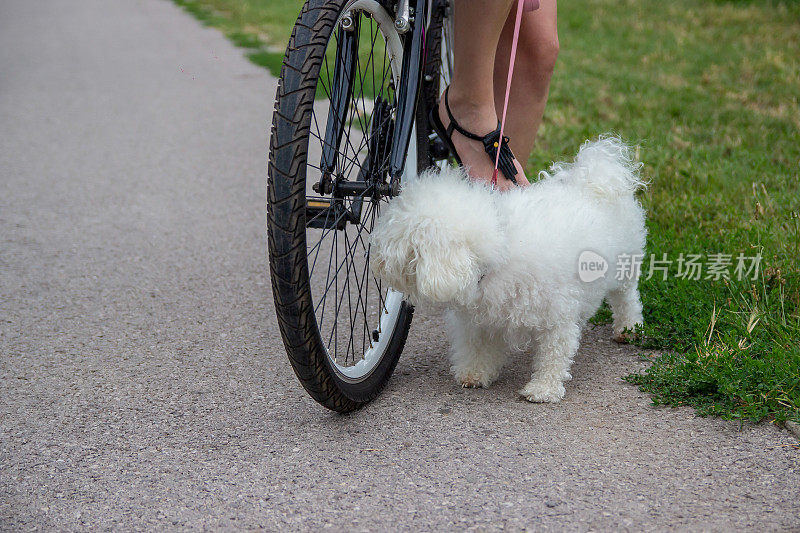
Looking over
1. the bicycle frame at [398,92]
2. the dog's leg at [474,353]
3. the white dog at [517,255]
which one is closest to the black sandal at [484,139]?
the white dog at [517,255]

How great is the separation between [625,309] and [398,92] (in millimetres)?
1094

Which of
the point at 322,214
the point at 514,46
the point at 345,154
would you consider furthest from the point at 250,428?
the point at 514,46

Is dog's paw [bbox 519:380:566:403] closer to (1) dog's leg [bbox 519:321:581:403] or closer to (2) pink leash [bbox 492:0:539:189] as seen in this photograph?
(1) dog's leg [bbox 519:321:581:403]

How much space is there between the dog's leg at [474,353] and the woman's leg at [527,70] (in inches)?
32.5

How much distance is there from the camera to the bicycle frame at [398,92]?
2.26m

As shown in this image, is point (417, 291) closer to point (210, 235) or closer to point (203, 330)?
point (203, 330)

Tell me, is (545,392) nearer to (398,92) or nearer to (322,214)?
(322,214)

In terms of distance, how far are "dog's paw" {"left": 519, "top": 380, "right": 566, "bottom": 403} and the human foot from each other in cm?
60

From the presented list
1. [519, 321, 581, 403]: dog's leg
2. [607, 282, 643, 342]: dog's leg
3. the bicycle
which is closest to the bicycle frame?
the bicycle

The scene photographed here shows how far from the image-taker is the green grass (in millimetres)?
2557

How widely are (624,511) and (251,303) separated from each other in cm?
182

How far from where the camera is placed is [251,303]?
3361mm

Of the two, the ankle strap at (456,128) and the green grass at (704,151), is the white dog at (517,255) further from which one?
the green grass at (704,151)

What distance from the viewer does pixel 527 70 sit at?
3.03 m
